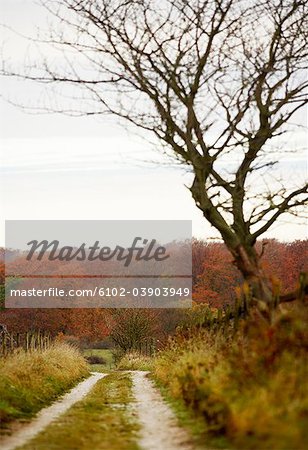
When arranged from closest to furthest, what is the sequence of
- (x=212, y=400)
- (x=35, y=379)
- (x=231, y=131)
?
(x=212, y=400) < (x=231, y=131) < (x=35, y=379)

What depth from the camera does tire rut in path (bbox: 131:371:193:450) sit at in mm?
7891

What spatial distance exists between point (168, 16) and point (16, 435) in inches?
→ 302

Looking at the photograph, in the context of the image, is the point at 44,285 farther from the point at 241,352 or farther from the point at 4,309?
the point at 241,352

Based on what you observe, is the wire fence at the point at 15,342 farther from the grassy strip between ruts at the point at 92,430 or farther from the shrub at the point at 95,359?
the shrub at the point at 95,359

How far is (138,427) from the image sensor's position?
959 centimetres

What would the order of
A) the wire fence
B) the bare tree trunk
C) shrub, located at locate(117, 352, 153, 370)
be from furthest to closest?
shrub, located at locate(117, 352, 153, 370) → the wire fence → the bare tree trunk

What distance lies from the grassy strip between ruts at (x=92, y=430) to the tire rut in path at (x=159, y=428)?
15cm

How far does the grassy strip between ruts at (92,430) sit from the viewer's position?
787 centimetres

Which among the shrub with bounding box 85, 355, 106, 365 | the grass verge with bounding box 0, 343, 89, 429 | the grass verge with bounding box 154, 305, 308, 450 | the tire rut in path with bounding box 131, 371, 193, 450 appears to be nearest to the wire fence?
the grass verge with bounding box 0, 343, 89, 429

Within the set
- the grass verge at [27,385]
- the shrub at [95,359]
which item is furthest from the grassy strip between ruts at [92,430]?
the shrub at [95,359]

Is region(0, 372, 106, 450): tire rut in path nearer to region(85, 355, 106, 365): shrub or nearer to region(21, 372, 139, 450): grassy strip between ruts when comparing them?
region(21, 372, 139, 450): grassy strip between ruts

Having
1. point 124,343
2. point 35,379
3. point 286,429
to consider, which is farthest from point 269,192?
point 124,343

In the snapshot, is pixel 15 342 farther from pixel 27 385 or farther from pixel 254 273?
pixel 254 273

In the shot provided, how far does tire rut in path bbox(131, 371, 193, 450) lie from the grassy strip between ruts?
152 millimetres
